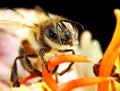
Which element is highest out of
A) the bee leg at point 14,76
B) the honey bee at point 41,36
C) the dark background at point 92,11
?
the dark background at point 92,11

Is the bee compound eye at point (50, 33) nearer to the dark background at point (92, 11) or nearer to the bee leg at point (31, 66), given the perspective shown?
the bee leg at point (31, 66)

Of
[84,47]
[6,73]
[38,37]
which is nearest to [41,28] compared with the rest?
[38,37]

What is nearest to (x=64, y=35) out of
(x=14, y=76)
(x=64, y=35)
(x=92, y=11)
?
(x=64, y=35)

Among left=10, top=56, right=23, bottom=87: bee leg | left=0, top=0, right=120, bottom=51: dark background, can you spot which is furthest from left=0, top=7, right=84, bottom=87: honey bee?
left=0, top=0, right=120, bottom=51: dark background

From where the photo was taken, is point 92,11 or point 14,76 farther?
point 92,11

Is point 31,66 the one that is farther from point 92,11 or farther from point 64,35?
point 92,11

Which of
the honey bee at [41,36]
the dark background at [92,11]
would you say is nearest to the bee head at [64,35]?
the honey bee at [41,36]

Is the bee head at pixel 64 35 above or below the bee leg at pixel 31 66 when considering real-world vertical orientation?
above

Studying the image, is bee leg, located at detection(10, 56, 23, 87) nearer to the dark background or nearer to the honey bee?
the honey bee

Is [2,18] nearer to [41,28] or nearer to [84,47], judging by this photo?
[41,28]
